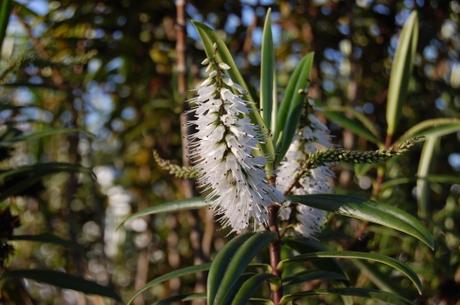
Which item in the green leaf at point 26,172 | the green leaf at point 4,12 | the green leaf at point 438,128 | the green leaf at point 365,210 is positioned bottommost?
the green leaf at point 365,210

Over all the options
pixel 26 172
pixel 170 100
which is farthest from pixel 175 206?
pixel 170 100

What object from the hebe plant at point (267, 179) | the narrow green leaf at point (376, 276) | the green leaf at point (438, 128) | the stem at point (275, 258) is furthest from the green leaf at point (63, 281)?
the green leaf at point (438, 128)

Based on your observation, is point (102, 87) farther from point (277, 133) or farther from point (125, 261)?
point (277, 133)

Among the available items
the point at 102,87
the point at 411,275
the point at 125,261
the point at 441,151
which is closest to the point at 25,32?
the point at 102,87

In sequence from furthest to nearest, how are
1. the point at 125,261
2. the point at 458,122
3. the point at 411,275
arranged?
the point at 125,261 < the point at 458,122 < the point at 411,275

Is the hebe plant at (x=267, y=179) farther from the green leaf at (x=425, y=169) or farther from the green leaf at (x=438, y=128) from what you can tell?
the green leaf at (x=425, y=169)

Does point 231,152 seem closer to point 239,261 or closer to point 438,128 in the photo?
point 239,261

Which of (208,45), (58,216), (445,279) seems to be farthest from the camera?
(58,216)
